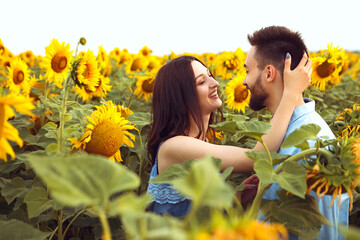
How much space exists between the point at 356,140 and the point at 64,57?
1941 mm

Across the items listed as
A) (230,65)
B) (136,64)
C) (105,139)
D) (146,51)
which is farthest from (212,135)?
(146,51)

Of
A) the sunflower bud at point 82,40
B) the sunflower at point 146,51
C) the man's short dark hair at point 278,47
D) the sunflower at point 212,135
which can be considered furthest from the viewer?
the sunflower at point 146,51

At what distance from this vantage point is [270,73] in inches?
79.5

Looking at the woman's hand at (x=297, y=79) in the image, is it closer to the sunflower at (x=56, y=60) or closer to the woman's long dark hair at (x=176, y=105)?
the woman's long dark hair at (x=176, y=105)

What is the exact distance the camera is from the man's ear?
79.4 inches

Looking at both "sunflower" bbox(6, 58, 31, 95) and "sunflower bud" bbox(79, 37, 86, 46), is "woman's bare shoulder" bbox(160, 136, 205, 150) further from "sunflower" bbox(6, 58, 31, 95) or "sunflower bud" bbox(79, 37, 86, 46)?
"sunflower" bbox(6, 58, 31, 95)

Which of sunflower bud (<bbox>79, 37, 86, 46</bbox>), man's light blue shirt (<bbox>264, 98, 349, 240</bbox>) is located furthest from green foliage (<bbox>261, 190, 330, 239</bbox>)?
sunflower bud (<bbox>79, 37, 86, 46</bbox>)

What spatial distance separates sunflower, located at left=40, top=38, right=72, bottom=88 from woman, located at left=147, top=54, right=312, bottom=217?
0.71 metres

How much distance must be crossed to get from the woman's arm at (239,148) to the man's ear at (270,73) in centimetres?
11

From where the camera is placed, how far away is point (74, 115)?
6.08 feet

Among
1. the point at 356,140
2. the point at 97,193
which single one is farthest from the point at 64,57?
the point at 97,193

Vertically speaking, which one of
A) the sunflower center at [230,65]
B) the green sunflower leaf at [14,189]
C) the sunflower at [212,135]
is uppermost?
the sunflower center at [230,65]

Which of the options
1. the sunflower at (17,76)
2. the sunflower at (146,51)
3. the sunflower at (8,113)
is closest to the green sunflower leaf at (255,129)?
the sunflower at (8,113)

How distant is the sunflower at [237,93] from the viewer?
315 cm
